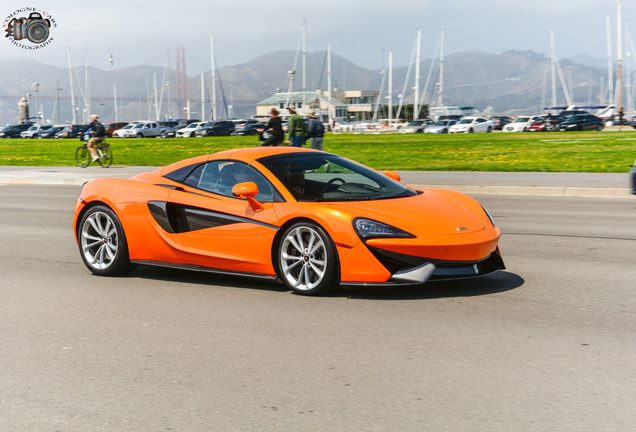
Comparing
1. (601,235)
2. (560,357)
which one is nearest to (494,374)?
(560,357)

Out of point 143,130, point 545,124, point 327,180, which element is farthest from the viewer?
point 143,130

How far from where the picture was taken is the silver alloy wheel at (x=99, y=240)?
8.02m

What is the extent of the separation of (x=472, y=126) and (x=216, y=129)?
23280mm

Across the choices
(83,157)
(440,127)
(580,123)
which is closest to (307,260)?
(83,157)

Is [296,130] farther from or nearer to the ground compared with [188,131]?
nearer to the ground

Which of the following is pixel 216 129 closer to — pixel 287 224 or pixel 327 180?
pixel 327 180

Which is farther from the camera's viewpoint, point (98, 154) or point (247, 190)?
point (98, 154)

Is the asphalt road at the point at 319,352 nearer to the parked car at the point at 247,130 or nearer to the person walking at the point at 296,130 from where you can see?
the person walking at the point at 296,130

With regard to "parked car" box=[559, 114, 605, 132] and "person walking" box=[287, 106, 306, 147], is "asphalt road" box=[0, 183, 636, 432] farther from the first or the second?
"parked car" box=[559, 114, 605, 132]

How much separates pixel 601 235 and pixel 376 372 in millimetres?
6542

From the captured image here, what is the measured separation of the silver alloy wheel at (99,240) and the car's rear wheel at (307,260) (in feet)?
6.32

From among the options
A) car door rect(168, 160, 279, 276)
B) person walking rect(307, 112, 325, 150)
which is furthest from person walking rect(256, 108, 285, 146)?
car door rect(168, 160, 279, 276)

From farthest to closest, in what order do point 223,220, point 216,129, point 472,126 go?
1. point 216,129
2. point 472,126
3. point 223,220

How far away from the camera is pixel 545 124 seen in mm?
61125
